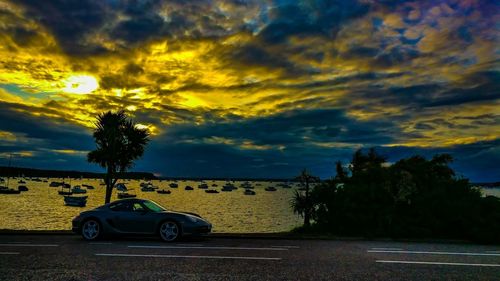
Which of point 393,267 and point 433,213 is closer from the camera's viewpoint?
point 393,267

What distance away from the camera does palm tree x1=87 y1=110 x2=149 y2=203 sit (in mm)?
23219

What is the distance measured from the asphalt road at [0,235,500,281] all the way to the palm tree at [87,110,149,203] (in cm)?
1026

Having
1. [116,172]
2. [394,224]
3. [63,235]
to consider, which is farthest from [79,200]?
[394,224]

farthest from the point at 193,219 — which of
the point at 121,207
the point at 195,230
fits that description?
the point at 121,207

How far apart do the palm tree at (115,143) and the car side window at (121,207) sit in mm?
9557

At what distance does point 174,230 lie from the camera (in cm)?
1335

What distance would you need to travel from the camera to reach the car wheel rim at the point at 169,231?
13297 millimetres

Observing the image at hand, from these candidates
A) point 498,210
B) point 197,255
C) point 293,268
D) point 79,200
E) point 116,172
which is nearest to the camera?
point 293,268

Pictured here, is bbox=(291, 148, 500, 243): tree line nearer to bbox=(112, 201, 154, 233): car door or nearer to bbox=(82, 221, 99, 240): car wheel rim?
bbox=(112, 201, 154, 233): car door

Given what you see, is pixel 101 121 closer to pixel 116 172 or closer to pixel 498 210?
pixel 116 172

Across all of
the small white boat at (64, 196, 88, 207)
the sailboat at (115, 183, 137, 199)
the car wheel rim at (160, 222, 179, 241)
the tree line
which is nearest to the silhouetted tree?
the tree line

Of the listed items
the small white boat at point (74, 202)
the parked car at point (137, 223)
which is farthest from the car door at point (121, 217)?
the small white boat at point (74, 202)

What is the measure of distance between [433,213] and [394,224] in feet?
5.23

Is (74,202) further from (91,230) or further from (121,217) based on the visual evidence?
(121,217)
